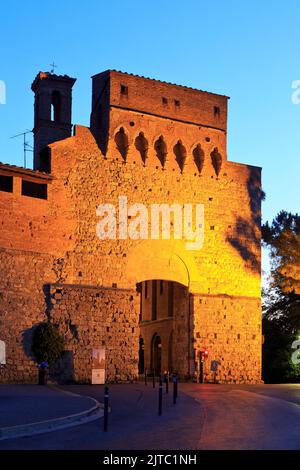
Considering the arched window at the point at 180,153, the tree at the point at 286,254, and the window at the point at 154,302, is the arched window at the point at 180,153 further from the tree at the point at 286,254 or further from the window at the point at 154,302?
the window at the point at 154,302

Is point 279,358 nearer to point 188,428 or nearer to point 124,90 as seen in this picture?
point 124,90

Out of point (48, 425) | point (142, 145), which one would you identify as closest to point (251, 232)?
point (142, 145)

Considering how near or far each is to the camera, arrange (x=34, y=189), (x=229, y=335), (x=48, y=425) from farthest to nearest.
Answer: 1. (x=229, y=335)
2. (x=34, y=189)
3. (x=48, y=425)

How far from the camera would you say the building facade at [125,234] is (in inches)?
1215

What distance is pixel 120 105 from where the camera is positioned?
3394cm

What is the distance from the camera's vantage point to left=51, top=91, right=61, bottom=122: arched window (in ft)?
120

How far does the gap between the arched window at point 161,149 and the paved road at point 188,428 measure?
14833 millimetres

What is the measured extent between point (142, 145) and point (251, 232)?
7.66 meters

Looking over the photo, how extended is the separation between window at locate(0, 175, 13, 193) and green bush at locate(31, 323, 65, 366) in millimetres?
5951

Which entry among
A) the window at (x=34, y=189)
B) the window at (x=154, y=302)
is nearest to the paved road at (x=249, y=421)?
the window at (x=34, y=189)

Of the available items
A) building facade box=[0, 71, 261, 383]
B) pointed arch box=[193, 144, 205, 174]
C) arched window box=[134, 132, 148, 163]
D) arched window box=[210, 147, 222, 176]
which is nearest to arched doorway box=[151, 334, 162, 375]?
building facade box=[0, 71, 261, 383]

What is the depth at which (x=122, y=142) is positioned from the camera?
1347 inches

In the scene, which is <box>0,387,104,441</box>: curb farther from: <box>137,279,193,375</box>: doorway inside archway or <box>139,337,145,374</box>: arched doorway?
<box>139,337,145,374</box>: arched doorway
